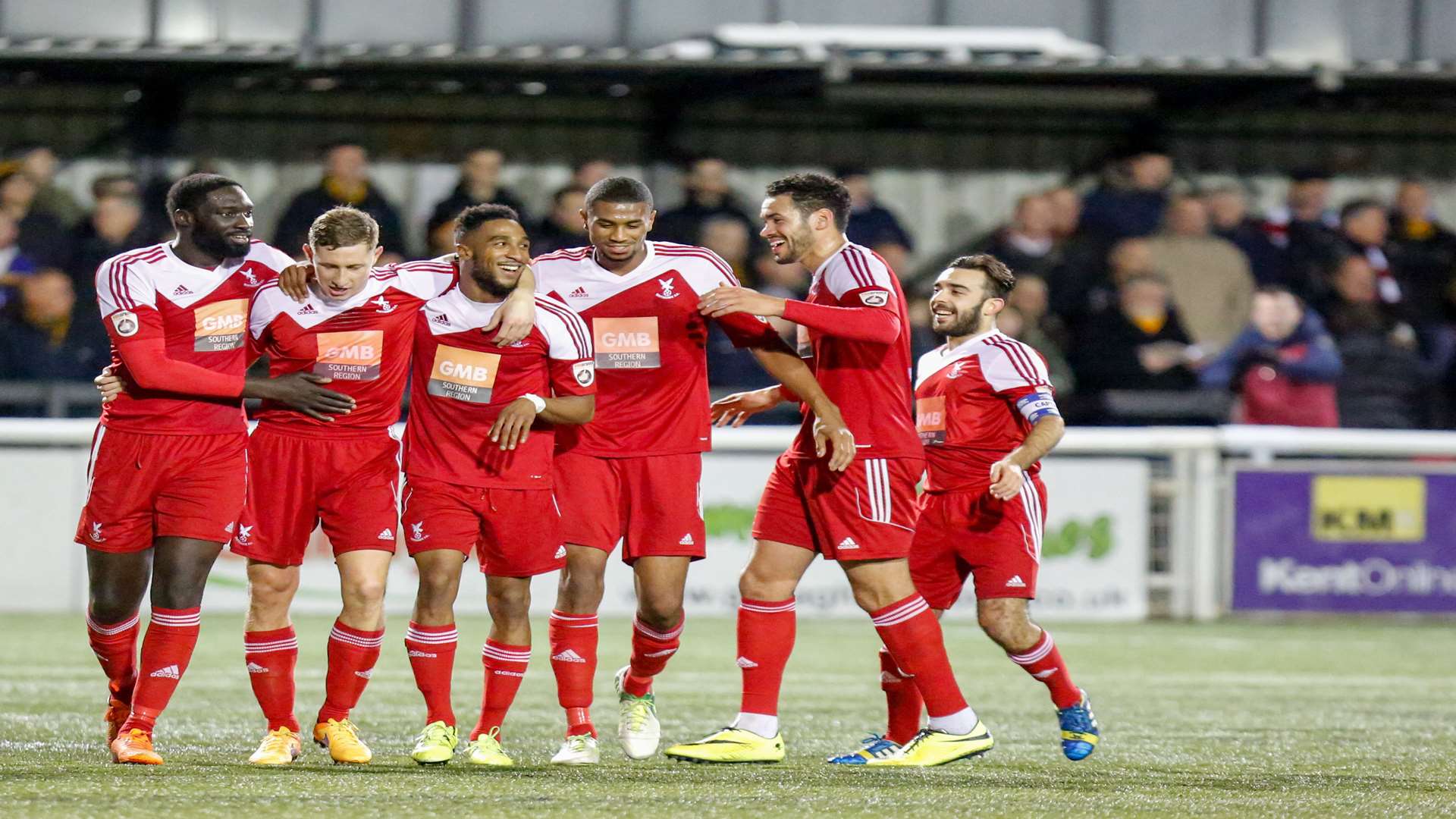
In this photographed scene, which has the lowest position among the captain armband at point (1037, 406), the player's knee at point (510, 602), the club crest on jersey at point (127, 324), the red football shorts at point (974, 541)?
the player's knee at point (510, 602)

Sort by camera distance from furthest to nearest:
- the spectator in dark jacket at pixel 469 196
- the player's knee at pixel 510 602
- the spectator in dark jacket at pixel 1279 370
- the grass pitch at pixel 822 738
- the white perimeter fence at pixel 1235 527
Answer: the spectator in dark jacket at pixel 1279 370 → the spectator in dark jacket at pixel 469 196 → the white perimeter fence at pixel 1235 527 → the player's knee at pixel 510 602 → the grass pitch at pixel 822 738

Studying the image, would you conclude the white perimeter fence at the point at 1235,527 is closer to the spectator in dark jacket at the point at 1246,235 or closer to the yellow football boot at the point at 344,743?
the spectator in dark jacket at the point at 1246,235

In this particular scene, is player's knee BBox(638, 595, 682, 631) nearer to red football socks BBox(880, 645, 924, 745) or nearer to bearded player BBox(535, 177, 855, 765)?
bearded player BBox(535, 177, 855, 765)

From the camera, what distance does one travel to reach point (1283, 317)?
13703mm

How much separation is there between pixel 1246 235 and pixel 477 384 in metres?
9.71

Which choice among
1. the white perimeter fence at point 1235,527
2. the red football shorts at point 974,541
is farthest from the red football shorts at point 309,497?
the white perimeter fence at point 1235,527

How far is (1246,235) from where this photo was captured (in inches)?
578

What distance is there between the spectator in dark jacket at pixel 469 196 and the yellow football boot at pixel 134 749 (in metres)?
7.27

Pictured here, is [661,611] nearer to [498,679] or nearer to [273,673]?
[498,679]

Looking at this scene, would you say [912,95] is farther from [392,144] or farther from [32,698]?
[32,698]

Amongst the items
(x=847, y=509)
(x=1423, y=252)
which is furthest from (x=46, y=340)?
(x=1423, y=252)

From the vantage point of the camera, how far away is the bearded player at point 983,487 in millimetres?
6523

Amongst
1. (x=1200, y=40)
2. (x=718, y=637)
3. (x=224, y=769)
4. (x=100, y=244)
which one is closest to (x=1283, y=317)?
(x=1200, y=40)

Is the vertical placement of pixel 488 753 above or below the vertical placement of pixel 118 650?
below
